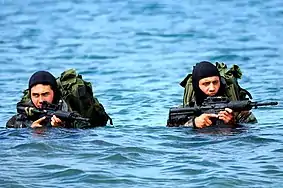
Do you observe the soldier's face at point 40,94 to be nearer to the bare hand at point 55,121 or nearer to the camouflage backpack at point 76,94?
the bare hand at point 55,121

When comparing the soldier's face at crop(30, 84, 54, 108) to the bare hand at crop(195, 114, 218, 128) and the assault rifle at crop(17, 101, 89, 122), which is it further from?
the bare hand at crop(195, 114, 218, 128)

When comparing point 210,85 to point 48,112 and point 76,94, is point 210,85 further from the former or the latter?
point 48,112

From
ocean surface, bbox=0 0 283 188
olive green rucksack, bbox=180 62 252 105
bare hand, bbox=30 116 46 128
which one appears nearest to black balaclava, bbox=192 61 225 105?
olive green rucksack, bbox=180 62 252 105

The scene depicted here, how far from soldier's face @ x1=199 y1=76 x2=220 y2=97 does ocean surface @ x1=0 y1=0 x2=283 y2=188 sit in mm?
519

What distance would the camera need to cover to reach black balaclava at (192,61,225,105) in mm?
14633

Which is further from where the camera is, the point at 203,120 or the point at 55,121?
the point at 55,121

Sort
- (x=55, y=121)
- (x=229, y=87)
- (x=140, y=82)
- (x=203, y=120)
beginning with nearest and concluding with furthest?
(x=203, y=120)
(x=55, y=121)
(x=229, y=87)
(x=140, y=82)

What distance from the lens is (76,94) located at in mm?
15391

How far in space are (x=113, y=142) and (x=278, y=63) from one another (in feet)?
36.2

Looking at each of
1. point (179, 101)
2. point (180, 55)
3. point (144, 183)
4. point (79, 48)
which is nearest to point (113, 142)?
point (144, 183)

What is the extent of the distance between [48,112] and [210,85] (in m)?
2.03

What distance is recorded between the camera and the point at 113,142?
576 inches

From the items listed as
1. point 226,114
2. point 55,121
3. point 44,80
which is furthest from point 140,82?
point 226,114

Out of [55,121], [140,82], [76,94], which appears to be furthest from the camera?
[140,82]
